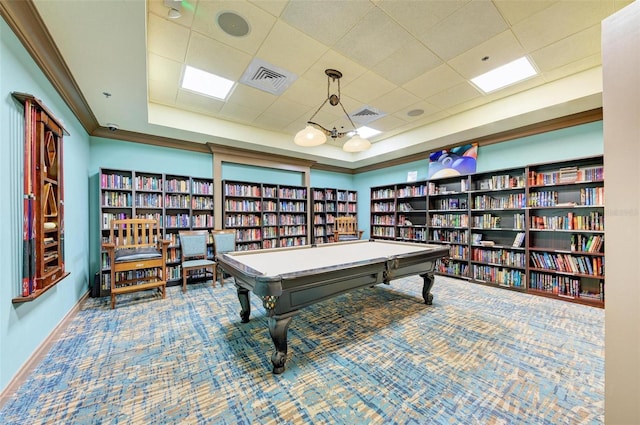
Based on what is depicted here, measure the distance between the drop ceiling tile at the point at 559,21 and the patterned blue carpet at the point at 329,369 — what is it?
303cm

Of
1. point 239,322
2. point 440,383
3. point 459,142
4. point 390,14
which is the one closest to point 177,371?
point 239,322

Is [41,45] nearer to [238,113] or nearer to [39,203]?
[39,203]

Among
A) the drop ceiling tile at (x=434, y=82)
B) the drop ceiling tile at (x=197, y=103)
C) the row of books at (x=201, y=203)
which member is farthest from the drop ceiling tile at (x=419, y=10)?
the row of books at (x=201, y=203)

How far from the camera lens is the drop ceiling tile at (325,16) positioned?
2.13 meters

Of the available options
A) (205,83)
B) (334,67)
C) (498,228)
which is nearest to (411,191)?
(498,228)

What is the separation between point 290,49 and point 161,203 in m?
3.40

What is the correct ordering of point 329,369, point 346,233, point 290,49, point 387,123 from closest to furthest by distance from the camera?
1. point 329,369
2. point 290,49
3. point 387,123
4. point 346,233

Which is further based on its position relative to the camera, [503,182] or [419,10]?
[503,182]

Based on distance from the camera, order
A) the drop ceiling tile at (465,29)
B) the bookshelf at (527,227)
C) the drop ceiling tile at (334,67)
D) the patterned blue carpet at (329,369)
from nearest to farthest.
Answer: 1. the patterned blue carpet at (329,369)
2. the drop ceiling tile at (465,29)
3. the drop ceiling tile at (334,67)
4. the bookshelf at (527,227)

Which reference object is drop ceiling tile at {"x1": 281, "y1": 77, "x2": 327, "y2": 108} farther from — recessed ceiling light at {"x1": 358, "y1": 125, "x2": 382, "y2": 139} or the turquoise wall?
the turquoise wall

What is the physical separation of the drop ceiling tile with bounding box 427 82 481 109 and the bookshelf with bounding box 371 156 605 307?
1448 mm

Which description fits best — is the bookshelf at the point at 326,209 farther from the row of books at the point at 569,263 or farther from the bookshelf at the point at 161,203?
the row of books at the point at 569,263

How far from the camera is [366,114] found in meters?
4.35

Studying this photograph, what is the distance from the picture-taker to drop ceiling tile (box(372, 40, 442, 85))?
8.87ft
